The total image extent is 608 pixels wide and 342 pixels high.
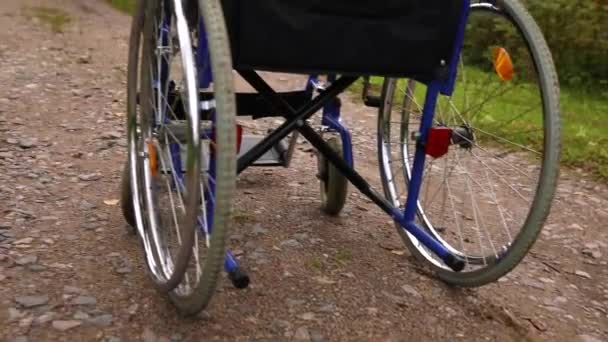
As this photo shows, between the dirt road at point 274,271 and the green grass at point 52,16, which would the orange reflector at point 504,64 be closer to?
the dirt road at point 274,271

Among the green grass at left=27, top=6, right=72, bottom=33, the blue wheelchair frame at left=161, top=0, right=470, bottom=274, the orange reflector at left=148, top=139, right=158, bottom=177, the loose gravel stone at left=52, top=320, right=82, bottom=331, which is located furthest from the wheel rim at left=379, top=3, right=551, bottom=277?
the green grass at left=27, top=6, right=72, bottom=33

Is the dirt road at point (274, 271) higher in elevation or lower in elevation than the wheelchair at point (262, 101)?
lower

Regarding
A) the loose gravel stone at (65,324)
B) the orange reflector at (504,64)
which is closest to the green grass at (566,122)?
the orange reflector at (504,64)

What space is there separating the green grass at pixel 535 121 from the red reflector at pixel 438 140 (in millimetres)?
857

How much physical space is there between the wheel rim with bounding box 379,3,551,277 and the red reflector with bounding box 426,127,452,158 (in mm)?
76

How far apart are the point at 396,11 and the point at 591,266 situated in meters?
1.50

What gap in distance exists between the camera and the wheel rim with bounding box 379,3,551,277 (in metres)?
2.21

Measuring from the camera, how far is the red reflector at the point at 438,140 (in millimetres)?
2146

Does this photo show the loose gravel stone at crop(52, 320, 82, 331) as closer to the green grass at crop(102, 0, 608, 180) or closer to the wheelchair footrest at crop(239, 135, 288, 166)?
the wheelchair footrest at crop(239, 135, 288, 166)

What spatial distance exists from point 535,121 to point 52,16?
5.37 metres

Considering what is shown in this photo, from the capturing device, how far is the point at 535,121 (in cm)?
498

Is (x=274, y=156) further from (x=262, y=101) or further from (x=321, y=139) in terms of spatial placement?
(x=321, y=139)

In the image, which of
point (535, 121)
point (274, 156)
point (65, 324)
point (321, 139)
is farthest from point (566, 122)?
point (65, 324)

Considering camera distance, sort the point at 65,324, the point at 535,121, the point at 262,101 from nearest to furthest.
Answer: the point at 65,324
the point at 262,101
the point at 535,121
